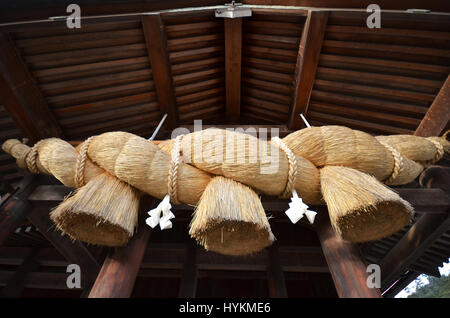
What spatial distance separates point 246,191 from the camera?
4.52 feet

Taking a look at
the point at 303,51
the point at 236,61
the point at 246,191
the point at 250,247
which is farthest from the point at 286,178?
the point at 236,61

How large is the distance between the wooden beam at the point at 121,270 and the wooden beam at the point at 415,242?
239 cm

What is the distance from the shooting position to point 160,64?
2.85 metres

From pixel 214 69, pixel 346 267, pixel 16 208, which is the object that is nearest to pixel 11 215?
pixel 16 208

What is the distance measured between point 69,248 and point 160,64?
7.40 feet

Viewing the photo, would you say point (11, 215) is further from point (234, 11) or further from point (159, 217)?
point (234, 11)

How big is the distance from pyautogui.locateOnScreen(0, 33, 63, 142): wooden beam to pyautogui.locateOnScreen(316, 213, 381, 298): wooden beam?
9.51 feet

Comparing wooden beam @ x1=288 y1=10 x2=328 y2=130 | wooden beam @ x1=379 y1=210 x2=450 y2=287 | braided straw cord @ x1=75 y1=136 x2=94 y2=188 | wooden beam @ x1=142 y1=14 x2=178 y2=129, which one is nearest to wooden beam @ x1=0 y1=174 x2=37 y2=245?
braided straw cord @ x1=75 y1=136 x2=94 y2=188

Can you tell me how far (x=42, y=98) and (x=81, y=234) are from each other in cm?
190

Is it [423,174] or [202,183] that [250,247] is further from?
[423,174]

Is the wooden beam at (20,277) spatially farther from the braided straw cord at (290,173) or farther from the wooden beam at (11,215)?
the braided straw cord at (290,173)

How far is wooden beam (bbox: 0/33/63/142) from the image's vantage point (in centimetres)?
223

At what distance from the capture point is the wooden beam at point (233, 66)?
290cm

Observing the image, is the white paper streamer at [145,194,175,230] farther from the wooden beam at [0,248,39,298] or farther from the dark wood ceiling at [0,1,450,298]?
the wooden beam at [0,248,39,298]
